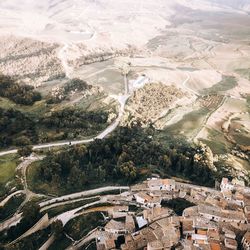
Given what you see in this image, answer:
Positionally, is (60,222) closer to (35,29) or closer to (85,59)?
(85,59)

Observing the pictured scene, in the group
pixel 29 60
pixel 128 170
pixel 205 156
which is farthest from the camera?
pixel 29 60

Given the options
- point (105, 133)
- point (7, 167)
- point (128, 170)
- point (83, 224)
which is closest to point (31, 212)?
point (83, 224)

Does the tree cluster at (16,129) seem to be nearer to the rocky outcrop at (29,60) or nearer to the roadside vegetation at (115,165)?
the roadside vegetation at (115,165)

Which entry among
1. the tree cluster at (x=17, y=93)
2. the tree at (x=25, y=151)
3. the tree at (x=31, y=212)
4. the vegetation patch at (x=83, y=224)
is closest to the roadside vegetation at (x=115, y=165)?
the tree at (x=25, y=151)

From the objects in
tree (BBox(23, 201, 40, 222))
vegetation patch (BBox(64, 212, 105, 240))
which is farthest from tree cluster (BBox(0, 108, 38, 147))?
vegetation patch (BBox(64, 212, 105, 240))

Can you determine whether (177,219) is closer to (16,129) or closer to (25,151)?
(25,151)

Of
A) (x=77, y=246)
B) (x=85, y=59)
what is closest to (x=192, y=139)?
(x=77, y=246)
